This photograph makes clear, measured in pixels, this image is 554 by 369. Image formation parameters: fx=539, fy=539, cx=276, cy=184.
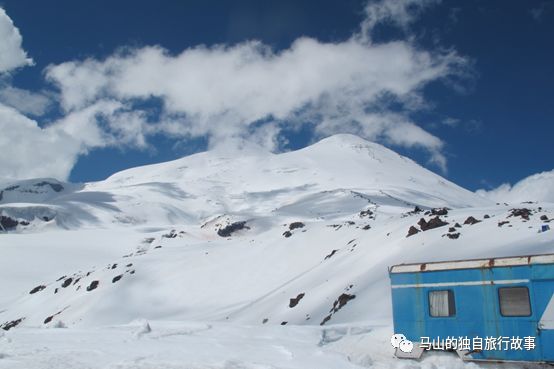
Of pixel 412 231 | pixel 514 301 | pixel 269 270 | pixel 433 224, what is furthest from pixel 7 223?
pixel 514 301

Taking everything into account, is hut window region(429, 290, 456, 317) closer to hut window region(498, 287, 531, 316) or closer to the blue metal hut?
the blue metal hut

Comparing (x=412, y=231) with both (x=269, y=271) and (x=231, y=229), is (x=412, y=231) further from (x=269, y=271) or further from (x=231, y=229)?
(x=231, y=229)

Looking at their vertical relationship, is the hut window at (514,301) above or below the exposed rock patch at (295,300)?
below

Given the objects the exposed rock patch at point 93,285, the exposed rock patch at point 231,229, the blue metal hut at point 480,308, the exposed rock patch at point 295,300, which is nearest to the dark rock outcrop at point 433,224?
the exposed rock patch at point 295,300

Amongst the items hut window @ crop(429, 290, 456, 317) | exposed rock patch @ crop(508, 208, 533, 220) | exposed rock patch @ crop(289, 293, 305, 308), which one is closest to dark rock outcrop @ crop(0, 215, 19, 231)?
→ exposed rock patch @ crop(289, 293, 305, 308)

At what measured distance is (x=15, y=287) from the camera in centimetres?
7169

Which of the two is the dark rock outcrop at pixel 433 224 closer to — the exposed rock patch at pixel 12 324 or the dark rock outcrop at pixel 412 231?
the dark rock outcrop at pixel 412 231

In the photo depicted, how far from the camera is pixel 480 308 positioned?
1302cm

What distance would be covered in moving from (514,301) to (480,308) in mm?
824

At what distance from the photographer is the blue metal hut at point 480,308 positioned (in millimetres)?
12070

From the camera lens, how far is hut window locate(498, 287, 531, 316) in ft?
40.5

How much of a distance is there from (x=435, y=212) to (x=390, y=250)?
403 inches

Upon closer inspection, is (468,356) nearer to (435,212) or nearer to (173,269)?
(435,212)

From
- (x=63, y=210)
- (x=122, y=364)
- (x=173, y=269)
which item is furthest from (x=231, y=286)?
(x=63, y=210)
